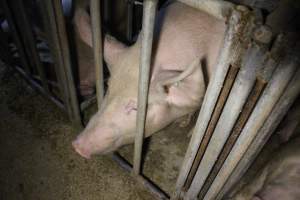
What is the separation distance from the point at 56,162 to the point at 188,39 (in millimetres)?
1530

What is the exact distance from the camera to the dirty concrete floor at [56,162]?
232 cm

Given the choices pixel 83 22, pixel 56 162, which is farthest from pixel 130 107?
pixel 56 162

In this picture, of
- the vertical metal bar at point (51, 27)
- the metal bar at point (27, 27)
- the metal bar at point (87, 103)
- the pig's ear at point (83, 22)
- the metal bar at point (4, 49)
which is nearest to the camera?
the vertical metal bar at point (51, 27)

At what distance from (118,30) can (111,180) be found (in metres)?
1.49

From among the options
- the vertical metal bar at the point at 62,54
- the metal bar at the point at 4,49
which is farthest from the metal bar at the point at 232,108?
the metal bar at the point at 4,49

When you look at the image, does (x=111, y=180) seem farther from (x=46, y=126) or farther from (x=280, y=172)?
(x=280, y=172)

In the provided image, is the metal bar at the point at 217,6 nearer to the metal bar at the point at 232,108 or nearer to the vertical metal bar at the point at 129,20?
the metal bar at the point at 232,108

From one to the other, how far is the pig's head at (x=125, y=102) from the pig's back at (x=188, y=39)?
0.15 meters

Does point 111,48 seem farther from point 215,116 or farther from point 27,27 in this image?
point 215,116

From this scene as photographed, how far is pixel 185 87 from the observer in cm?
169

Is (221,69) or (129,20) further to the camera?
(129,20)

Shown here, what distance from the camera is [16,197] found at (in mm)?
2238

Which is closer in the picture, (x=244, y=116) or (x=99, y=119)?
(x=244, y=116)

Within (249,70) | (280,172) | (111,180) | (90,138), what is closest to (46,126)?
(111,180)
